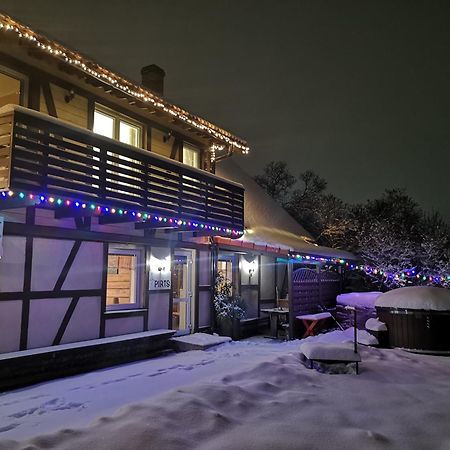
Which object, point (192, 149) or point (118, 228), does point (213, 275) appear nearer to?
point (118, 228)

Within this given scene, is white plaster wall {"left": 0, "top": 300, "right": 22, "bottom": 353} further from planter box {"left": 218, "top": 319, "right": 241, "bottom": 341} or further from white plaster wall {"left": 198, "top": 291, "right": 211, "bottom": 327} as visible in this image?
planter box {"left": 218, "top": 319, "right": 241, "bottom": 341}

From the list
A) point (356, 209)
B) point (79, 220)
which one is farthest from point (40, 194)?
point (356, 209)

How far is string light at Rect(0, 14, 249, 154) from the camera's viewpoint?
7035 mm

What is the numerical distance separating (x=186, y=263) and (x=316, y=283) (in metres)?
5.30

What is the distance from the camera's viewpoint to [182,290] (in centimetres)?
1148

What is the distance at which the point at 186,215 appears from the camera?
9.43m

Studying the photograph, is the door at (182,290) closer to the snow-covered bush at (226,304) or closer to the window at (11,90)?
the snow-covered bush at (226,304)

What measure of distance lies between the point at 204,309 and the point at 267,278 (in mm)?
4994

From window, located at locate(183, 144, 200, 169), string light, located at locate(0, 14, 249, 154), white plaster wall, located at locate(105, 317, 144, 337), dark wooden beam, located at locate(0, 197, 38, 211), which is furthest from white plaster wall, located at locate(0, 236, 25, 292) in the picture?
window, located at locate(183, 144, 200, 169)

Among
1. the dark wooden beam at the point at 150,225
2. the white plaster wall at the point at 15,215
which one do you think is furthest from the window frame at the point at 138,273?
the white plaster wall at the point at 15,215

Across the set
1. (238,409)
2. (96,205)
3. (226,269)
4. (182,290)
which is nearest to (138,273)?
(182,290)

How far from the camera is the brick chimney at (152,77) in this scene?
42.2 ft

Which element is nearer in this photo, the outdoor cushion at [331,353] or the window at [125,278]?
the outdoor cushion at [331,353]

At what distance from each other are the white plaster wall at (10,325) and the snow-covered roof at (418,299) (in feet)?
27.1
